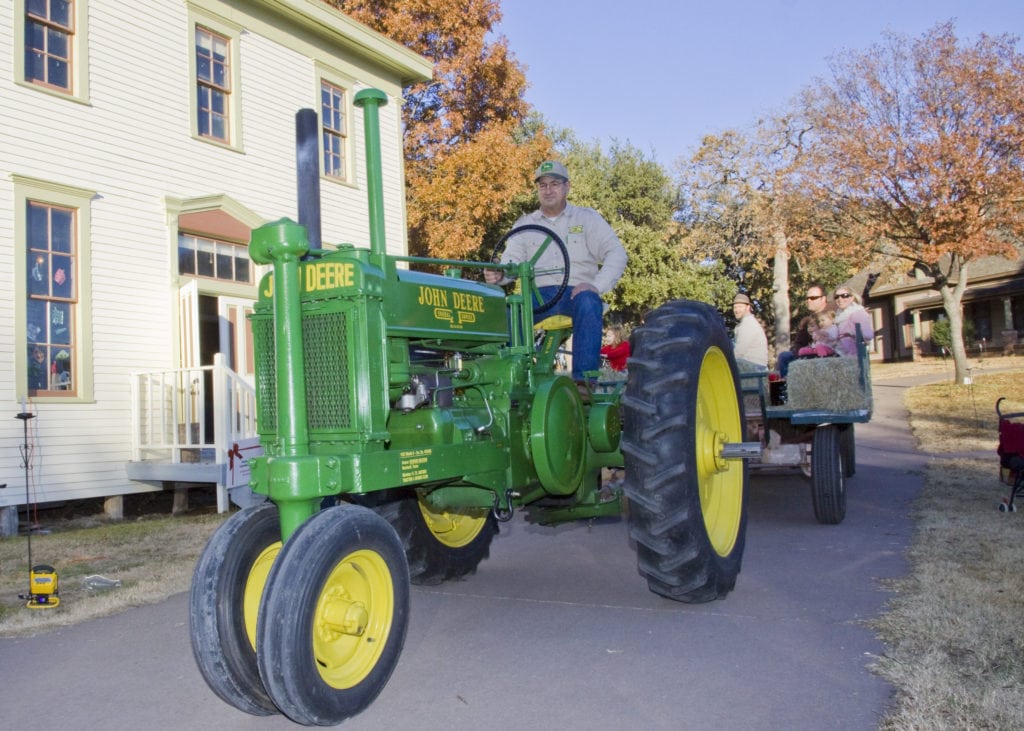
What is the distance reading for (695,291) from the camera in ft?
94.1

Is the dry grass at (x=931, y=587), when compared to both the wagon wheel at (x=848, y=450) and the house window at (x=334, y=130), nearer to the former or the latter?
the wagon wheel at (x=848, y=450)

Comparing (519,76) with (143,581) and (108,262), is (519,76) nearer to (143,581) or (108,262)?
(108,262)

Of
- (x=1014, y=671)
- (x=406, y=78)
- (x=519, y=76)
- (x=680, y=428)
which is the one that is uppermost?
(x=519, y=76)

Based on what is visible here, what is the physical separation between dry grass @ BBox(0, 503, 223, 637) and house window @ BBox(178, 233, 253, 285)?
304cm

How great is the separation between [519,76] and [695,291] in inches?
417

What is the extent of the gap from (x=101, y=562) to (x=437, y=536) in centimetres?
310

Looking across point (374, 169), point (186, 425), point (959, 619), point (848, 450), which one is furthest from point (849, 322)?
point (186, 425)

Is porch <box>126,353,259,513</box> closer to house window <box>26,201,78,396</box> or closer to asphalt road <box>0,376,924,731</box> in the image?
house window <box>26,201,78,396</box>

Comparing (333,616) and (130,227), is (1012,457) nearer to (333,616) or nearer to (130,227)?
(333,616)

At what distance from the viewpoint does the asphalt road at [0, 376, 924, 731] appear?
311 cm

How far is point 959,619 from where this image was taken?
384cm

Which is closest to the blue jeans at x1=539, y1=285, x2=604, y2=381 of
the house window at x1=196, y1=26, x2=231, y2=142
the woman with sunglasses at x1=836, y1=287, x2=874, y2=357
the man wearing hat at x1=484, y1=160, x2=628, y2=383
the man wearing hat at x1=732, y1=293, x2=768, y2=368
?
the man wearing hat at x1=484, y1=160, x2=628, y2=383

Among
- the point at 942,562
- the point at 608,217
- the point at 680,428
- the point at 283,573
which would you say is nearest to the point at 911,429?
the point at 942,562

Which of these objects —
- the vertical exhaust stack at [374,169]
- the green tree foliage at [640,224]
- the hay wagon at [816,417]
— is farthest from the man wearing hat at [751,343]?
the green tree foliage at [640,224]
